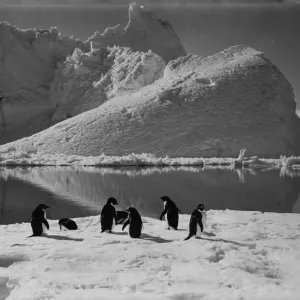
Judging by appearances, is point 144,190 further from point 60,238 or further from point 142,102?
point 142,102

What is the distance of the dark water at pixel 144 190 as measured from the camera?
522 inches

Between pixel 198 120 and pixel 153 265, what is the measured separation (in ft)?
93.1

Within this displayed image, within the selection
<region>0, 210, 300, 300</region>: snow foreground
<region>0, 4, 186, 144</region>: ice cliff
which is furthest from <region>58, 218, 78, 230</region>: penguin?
<region>0, 4, 186, 144</region>: ice cliff

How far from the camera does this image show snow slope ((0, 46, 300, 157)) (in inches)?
1268

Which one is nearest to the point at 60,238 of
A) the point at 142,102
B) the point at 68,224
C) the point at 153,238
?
the point at 68,224

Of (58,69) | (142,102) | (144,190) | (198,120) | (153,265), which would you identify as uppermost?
(58,69)

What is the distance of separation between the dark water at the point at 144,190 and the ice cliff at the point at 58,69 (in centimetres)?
2134

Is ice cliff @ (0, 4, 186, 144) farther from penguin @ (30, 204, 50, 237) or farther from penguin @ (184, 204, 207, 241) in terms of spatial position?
penguin @ (184, 204, 207, 241)

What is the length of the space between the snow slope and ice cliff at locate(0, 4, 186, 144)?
8.35 m

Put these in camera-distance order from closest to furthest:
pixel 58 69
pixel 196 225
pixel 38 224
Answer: pixel 196 225, pixel 38 224, pixel 58 69

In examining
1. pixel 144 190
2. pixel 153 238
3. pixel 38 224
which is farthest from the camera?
pixel 144 190

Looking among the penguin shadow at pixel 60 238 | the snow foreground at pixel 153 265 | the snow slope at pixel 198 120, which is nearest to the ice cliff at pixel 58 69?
the snow slope at pixel 198 120

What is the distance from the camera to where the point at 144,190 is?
16938 mm

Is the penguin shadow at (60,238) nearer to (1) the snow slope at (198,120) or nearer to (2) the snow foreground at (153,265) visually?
(2) the snow foreground at (153,265)
